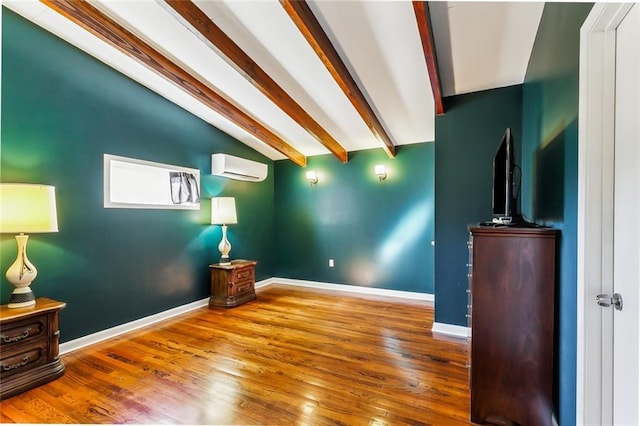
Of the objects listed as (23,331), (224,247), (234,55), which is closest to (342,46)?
(234,55)

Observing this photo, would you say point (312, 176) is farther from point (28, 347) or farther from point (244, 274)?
point (28, 347)

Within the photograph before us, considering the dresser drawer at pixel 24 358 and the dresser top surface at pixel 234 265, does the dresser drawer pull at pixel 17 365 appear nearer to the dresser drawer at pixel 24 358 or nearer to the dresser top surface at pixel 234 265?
the dresser drawer at pixel 24 358

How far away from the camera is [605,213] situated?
114cm

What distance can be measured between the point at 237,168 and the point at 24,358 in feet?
9.28

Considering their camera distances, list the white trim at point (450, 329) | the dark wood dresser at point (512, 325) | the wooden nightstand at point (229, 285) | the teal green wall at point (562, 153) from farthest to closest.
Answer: the wooden nightstand at point (229, 285) → the white trim at point (450, 329) → the dark wood dresser at point (512, 325) → the teal green wall at point (562, 153)

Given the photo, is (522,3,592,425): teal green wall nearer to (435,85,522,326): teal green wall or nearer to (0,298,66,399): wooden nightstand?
(435,85,522,326): teal green wall

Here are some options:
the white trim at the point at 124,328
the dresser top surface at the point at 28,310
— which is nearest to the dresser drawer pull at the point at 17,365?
the dresser top surface at the point at 28,310

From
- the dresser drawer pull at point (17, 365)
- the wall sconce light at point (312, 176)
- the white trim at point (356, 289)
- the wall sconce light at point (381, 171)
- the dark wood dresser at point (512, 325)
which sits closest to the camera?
the dark wood dresser at point (512, 325)

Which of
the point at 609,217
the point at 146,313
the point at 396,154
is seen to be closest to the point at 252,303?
the point at 146,313

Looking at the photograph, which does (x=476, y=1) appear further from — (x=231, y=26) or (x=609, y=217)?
(x=231, y=26)

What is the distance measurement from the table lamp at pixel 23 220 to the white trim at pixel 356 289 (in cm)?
330

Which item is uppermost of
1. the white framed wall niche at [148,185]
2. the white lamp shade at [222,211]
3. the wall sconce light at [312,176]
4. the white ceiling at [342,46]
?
the white ceiling at [342,46]

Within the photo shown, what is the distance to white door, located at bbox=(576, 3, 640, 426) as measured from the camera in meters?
1.05

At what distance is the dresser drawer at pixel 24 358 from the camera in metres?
1.91
